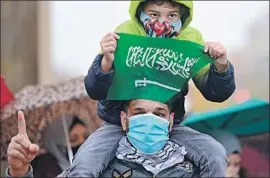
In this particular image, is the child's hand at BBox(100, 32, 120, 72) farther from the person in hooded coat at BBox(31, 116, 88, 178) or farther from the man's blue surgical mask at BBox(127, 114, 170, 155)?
the person in hooded coat at BBox(31, 116, 88, 178)

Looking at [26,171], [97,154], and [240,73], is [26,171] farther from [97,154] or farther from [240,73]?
[240,73]

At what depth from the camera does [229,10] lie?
18.2 feet

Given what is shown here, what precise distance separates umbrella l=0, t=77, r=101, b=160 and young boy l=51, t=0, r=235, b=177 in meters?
1.75

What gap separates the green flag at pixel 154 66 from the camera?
2.65m

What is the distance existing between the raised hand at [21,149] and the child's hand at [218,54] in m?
0.59

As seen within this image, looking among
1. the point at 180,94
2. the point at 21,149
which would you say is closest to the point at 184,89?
the point at 180,94

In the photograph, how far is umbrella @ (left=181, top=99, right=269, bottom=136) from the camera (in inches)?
176

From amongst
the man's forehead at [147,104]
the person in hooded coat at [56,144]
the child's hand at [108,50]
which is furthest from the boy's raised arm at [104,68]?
the person in hooded coat at [56,144]

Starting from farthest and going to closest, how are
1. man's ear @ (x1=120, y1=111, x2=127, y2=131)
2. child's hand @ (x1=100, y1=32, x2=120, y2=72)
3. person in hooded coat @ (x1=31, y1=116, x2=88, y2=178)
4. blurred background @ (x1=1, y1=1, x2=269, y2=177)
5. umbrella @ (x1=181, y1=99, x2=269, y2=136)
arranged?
blurred background @ (x1=1, y1=1, x2=269, y2=177), person in hooded coat @ (x1=31, y1=116, x2=88, y2=178), umbrella @ (x1=181, y1=99, x2=269, y2=136), man's ear @ (x1=120, y1=111, x2=127, y2=131), child's hand @ (x1=100, y1=32, x2=120, y2=72)

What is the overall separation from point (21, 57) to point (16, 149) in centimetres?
333

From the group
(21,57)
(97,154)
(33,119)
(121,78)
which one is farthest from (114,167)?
(21,57)


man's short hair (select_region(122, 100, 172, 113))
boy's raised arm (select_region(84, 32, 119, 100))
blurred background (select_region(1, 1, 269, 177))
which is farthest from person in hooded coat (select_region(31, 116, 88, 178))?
boy's raised arm (select_region(84, 32, 119, 100))

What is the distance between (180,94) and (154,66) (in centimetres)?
14

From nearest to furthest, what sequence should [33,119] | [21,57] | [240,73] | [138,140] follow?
1. [138,140]
2. [33,119]
3. [240,73]
4. [21,57]
